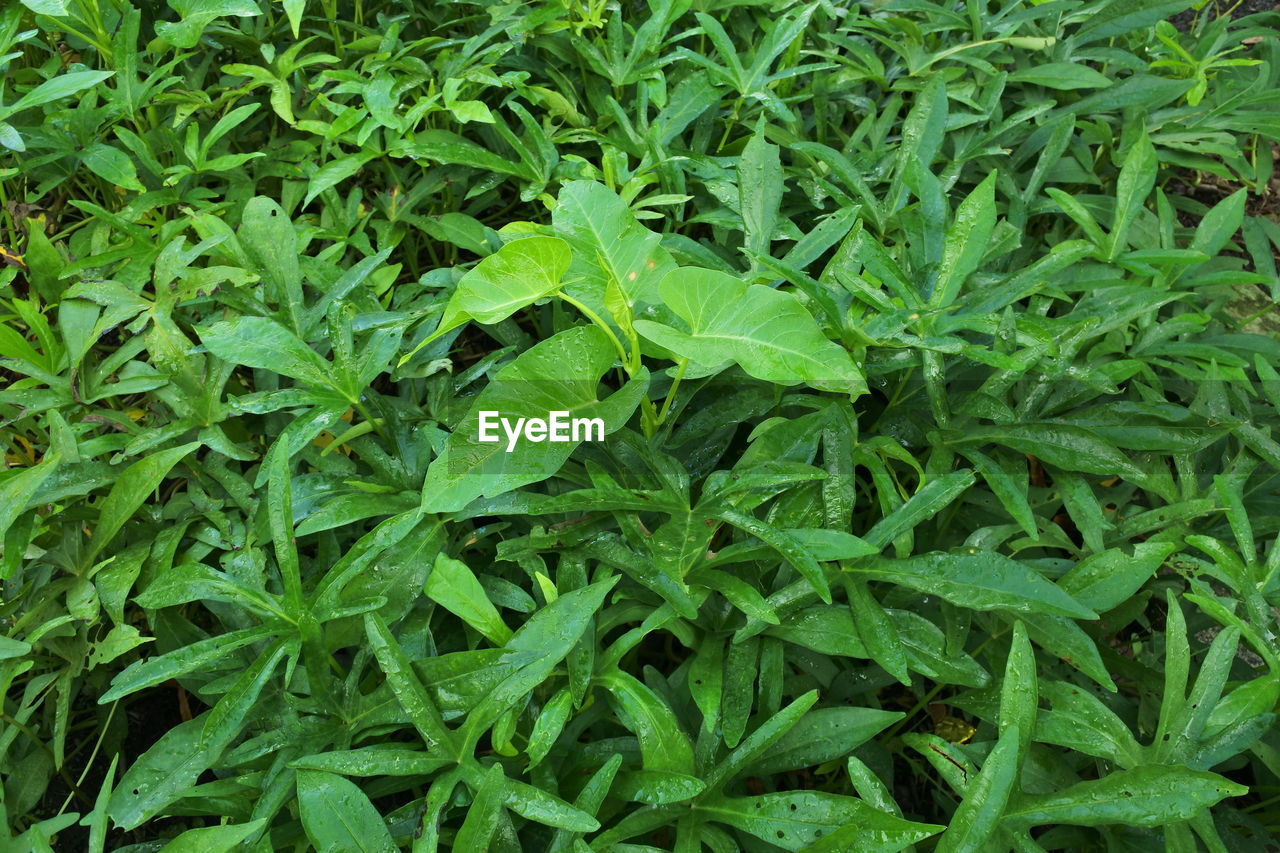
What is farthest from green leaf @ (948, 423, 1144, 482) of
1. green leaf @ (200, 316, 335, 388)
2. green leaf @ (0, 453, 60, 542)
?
green leaf @ (0, 453, 60, 542)

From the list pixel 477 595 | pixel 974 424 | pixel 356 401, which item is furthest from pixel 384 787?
pixel 974 424

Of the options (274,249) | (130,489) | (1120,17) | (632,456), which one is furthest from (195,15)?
(1120,17)

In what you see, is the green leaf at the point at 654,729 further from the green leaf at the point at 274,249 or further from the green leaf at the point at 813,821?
the green leaf at the point at 274,249

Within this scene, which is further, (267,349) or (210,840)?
(267,349)

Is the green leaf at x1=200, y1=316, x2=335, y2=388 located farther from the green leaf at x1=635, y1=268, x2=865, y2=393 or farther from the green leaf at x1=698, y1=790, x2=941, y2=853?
the green leaf at x1=698, y1=790, x2=941, y2=853

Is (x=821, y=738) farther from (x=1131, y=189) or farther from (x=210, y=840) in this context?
(x=1131, y=189)

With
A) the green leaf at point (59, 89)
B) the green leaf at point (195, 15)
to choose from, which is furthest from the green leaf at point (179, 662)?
the green leaf at point (195, 15)
